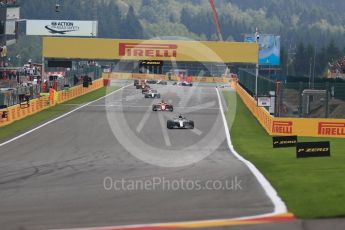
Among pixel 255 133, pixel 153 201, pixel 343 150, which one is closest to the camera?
pixel 153 201

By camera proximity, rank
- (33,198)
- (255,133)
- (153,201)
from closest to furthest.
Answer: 1. (153,201)
2. (33,198)
3. (255,133)

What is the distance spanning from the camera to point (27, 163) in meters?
23.0

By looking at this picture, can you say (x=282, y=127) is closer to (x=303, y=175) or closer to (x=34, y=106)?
(x=34, y=106)

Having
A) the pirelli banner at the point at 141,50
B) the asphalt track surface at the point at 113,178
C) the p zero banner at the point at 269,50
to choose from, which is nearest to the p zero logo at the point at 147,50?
the pirelli banner at the point at 141,50

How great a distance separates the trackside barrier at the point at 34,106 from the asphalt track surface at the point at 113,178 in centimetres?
309

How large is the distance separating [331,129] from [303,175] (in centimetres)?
2026

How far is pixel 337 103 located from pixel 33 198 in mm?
34602

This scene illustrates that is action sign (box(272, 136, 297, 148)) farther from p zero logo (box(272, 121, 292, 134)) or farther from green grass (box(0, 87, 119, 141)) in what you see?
green grass (box(0, 87, 119, 141))

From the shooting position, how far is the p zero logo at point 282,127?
37.9 m

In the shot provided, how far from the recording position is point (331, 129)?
37.7m

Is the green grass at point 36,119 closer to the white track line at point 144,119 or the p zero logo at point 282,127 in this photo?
the white track line at point 144,119

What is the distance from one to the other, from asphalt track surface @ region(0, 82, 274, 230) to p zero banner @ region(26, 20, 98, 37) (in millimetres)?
47929

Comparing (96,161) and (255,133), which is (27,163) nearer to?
(96,161)

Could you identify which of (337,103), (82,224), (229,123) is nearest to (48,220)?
(82,224)
